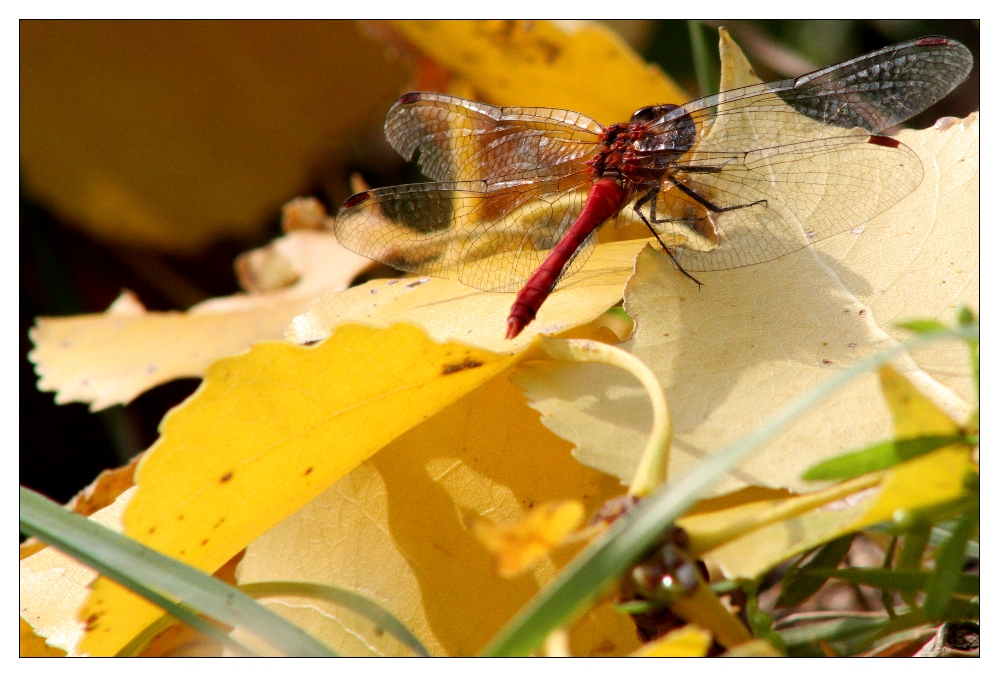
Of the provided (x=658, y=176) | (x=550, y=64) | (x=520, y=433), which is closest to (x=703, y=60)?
(x=550, y=64)

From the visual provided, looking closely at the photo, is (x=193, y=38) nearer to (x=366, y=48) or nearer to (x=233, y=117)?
(x=233, y=117)

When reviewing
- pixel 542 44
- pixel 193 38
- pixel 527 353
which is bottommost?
pixel 527 353

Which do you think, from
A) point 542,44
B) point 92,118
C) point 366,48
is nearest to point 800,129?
point 542,44

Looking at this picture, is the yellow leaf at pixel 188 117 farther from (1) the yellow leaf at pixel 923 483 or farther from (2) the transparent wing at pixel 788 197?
(1) the yellow leaf at pixel 923 483

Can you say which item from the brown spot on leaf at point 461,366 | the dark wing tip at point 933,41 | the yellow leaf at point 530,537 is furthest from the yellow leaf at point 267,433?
the dark wing tip at point 933,41

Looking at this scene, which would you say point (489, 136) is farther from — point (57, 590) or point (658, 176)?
point (57, 590)

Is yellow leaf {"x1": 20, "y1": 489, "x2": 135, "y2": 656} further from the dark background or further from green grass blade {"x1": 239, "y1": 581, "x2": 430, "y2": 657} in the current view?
the dark background
